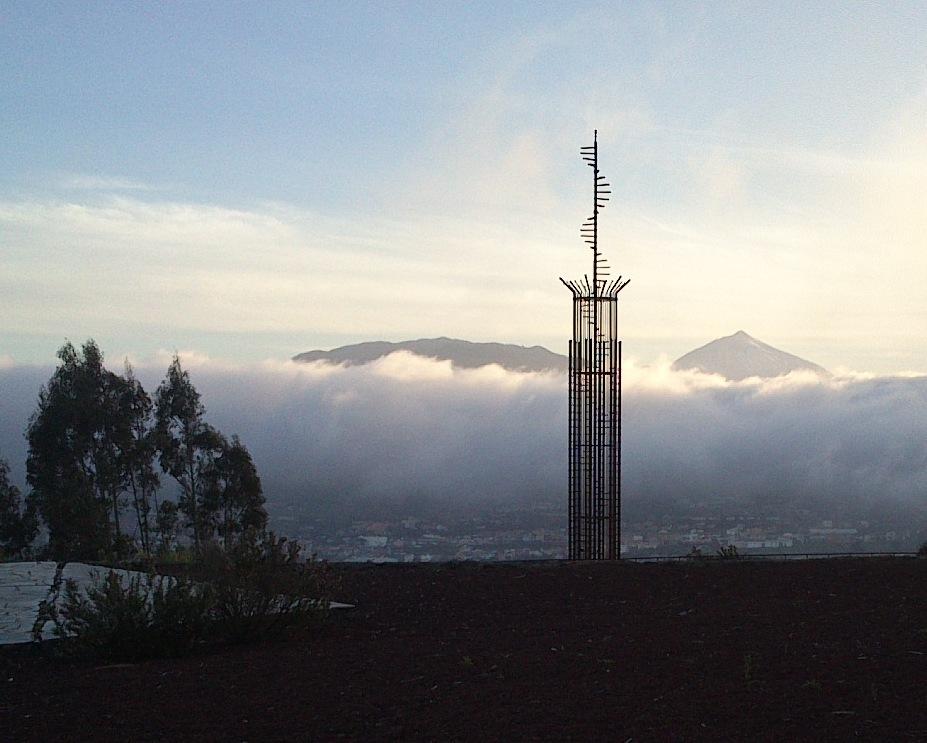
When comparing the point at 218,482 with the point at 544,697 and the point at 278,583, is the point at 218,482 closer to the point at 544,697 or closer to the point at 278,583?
the point at 278,583

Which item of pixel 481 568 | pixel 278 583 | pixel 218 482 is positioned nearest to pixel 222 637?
pixel 278 583

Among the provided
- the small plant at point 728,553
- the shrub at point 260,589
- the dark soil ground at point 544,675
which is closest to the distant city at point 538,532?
the small plant at point 728,553

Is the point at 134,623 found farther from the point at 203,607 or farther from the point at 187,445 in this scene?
the point at 187,445

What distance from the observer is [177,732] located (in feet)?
19.4

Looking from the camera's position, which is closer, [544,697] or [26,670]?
[544,697]

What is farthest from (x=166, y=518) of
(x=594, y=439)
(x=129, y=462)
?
(x=594, y=439)

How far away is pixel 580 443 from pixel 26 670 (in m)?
8.79

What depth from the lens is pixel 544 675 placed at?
266 inches

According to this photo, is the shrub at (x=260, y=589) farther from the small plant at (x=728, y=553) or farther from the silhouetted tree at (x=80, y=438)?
the silhouetted tree at (x=80, y=438)

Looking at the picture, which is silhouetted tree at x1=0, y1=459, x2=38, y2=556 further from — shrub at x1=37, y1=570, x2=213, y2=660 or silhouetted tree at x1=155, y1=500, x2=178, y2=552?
shrub at x1=37, y1=570, x2=213, y2=660

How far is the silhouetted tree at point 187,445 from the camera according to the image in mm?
25312

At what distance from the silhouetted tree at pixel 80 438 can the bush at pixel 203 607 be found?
1571cm

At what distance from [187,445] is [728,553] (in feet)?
51.0

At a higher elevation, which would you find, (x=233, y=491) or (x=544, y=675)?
(x=233, y=491)
